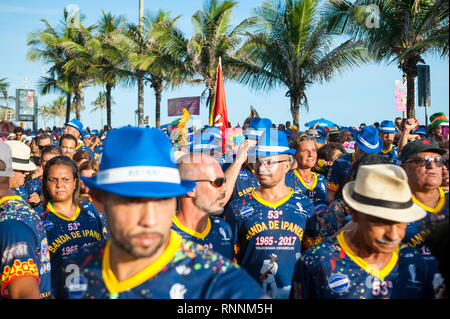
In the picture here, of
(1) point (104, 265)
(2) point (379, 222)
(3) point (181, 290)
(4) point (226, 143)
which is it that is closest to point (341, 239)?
(2) point (379, 222)

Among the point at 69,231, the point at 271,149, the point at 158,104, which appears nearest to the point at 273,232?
the point at 271,149

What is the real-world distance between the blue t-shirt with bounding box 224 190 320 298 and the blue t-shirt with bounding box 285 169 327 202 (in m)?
1.62

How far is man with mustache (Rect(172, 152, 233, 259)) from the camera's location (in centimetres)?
398

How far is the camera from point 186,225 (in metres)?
3.99

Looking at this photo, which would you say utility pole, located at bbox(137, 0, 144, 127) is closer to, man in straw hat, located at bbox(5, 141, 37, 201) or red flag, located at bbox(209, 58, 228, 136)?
red flag, located at bbox(209, 58, 228, 136)

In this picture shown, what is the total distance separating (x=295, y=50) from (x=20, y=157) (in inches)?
628

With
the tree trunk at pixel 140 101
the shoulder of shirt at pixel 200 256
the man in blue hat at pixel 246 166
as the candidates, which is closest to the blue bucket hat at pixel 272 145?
the man in blue hat at pixel 246 166

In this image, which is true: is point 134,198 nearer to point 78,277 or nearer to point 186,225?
point 78,277

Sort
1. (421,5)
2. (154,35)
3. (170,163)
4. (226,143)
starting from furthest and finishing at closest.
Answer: (154,35)
(421,5)
(226,143)
(170,163)

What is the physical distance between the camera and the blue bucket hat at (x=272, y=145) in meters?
5.06

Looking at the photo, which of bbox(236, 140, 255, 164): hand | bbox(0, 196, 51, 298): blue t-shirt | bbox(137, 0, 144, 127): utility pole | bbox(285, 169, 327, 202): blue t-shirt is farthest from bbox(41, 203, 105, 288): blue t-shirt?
bbox(137, 0, 144, 127): utility pole

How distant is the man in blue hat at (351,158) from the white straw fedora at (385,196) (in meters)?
3.18

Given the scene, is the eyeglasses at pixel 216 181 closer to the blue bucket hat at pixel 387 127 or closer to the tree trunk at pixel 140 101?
the blue bucket hat at pixel 387 127

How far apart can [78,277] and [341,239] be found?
1.74 m
